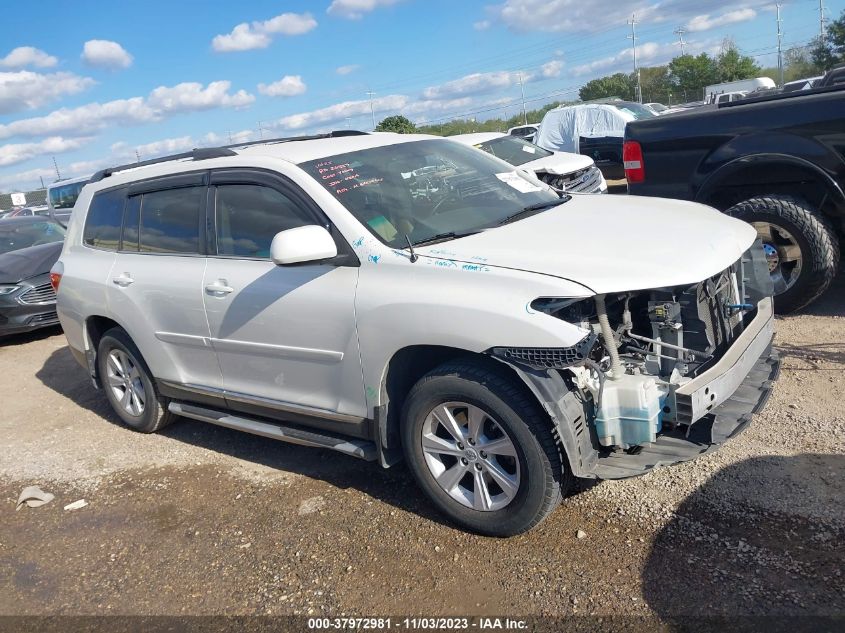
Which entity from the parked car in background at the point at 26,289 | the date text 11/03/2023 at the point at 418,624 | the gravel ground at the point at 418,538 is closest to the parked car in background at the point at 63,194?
the parked car in background at the point at 26,289

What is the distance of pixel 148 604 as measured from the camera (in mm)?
3430

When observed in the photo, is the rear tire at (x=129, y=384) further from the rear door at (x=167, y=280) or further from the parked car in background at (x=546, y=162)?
the parked car in background at (x=546, y=162)

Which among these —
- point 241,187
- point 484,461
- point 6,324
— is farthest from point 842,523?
point 6,324

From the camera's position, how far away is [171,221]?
4.74m

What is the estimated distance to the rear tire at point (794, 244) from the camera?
5.32 meters

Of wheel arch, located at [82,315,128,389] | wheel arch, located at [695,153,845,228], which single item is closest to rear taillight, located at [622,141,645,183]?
wheel arch, located at [695,153,845,228]

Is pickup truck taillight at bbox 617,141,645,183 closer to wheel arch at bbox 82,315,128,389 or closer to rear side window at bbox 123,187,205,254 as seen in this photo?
rear side window at bbox 123,187,205,254

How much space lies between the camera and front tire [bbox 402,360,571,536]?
3154 millimetres

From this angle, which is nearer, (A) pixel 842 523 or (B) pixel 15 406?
(A) pixel 842 523

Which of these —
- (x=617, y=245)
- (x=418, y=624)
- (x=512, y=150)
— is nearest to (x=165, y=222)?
(x=617, y=245)

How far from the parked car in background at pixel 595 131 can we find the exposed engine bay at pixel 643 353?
12.3 m

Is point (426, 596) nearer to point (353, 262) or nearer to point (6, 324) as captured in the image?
point (353, 262)

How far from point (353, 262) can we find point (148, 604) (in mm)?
1936

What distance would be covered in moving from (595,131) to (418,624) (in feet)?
50.0
